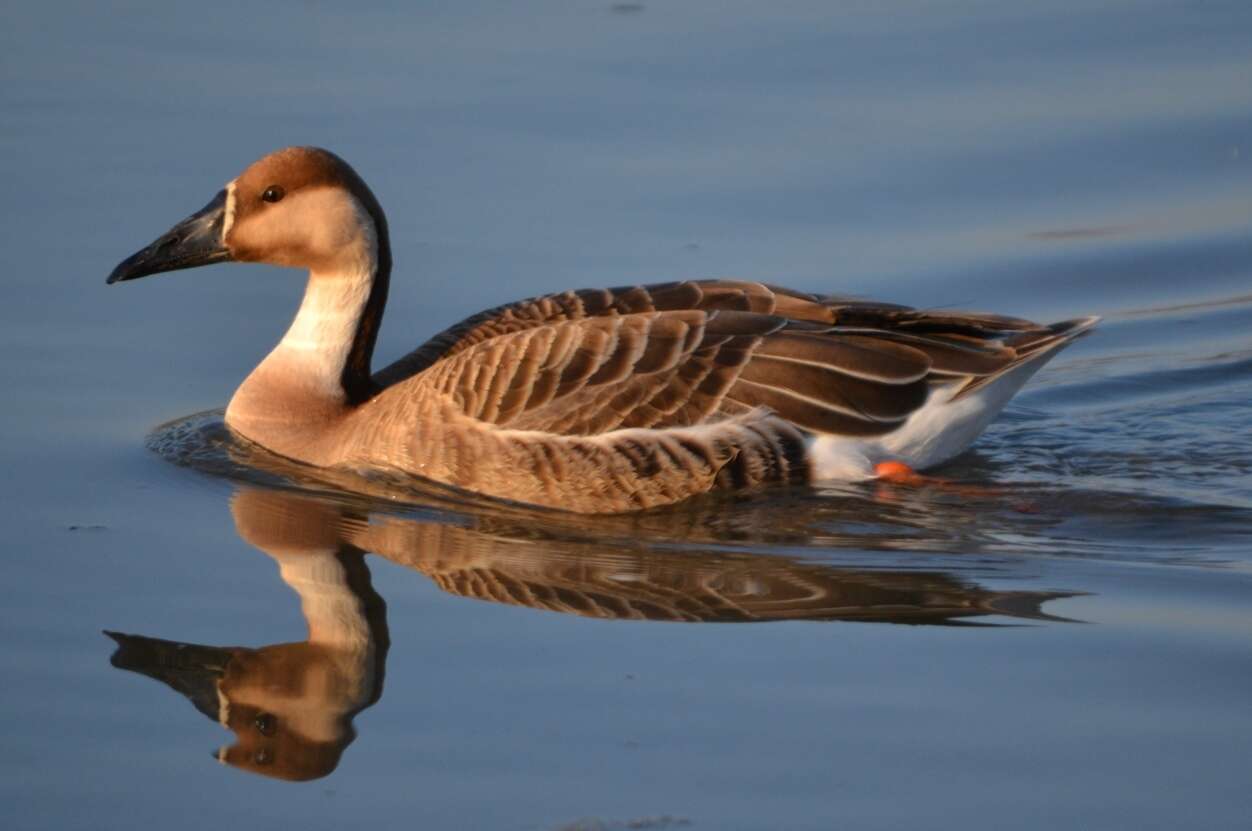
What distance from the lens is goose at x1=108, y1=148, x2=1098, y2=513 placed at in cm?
980

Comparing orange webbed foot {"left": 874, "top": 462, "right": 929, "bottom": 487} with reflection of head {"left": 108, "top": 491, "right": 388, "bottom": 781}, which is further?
orange webbed foot {"left": 874, "top": 462, "right": 929, "bottom": 487}

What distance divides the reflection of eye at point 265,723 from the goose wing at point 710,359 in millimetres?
2804

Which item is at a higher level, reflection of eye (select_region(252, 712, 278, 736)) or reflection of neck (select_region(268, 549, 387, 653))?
reflection of neck (select_region(268, 549, 387, 653))

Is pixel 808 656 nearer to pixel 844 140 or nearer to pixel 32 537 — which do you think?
pixel 32 537

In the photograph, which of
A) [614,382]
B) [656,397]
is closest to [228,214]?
[614,382]

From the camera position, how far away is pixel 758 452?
388 inches

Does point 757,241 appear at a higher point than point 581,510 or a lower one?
higher

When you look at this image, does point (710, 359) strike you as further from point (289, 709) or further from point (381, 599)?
point (289, 709)

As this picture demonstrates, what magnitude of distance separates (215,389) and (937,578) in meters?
4.52

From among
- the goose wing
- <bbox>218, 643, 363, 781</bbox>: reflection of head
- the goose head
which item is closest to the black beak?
the goose head

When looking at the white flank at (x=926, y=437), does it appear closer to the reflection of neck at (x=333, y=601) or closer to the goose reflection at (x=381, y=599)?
the goose reflection at (x=381, y=599)

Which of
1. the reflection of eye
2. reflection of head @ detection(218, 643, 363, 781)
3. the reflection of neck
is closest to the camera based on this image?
reflection of head @ detection(218, 643, 363, 781)

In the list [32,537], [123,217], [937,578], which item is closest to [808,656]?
[937,578]

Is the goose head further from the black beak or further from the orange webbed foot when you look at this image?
the orange webbed foot
